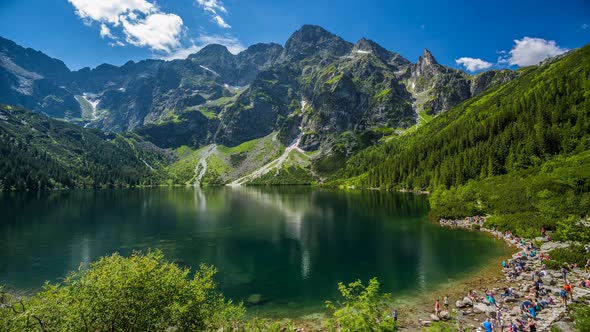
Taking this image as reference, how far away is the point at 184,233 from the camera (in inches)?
3054

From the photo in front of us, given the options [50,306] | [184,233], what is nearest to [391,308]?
[50,306]

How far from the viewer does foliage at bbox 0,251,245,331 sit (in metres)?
15.4

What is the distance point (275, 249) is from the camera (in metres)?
60.8

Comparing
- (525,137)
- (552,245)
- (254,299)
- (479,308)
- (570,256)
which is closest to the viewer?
(479,308)

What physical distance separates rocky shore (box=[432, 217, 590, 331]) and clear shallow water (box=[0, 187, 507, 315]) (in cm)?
576

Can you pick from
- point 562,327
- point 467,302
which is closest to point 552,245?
point 467,302

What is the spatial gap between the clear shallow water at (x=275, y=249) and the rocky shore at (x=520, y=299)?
227 inches

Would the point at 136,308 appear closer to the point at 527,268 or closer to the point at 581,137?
the point at 527,268

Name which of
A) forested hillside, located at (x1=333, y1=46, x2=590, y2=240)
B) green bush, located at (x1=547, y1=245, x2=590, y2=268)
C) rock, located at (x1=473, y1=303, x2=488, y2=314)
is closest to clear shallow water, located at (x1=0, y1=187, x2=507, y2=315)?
rock, located at (x1=473, y1=303, x2=488, y2=314)

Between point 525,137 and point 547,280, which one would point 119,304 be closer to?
point 547,280

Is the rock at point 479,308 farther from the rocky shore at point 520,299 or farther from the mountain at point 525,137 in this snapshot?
the mountain at point 525,137

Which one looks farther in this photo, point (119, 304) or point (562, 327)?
A: point (562, 327)

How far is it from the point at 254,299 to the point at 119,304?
22.7 meters

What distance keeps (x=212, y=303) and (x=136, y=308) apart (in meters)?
7.56
